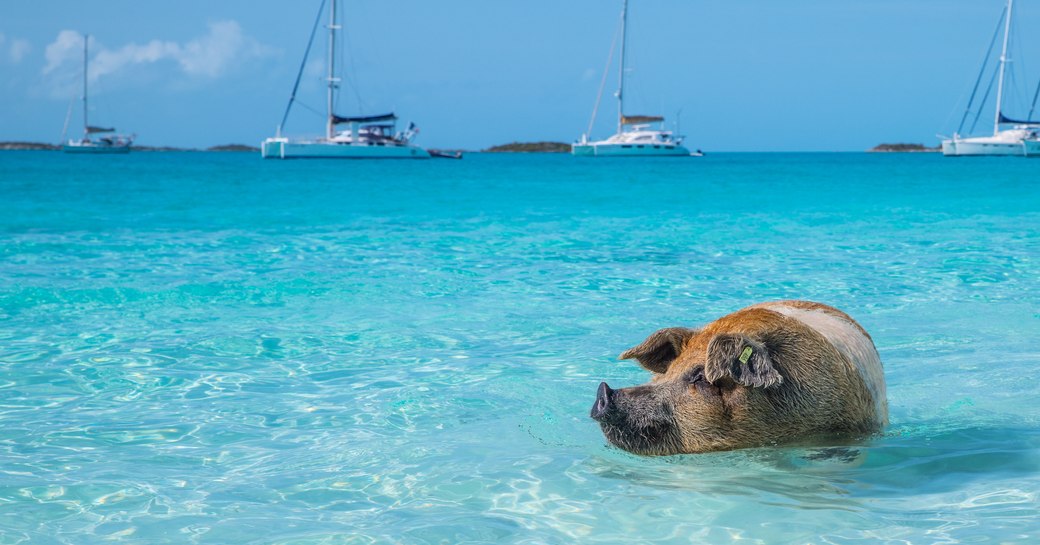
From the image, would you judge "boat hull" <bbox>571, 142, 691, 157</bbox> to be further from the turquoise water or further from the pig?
the pig

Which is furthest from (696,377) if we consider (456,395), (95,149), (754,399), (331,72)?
(95,149)

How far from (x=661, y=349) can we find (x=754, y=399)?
0.55 metres

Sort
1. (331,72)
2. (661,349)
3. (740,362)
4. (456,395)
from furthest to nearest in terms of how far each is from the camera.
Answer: (331,72) < (456,395) < (661,349) < (740,362)

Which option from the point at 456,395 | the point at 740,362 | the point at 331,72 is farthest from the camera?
the point at 331,72

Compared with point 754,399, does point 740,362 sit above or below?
above

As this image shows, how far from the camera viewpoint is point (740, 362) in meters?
4.29

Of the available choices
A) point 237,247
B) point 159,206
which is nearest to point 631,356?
point 237,247

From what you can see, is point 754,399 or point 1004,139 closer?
point 754,399

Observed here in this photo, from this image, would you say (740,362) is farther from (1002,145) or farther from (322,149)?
(1002,145)

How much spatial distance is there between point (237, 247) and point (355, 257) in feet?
8.59

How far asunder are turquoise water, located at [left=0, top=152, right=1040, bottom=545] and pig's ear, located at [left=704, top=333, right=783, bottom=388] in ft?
1.62

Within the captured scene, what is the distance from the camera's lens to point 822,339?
4562mm

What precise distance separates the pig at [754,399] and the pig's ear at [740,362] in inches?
2.0

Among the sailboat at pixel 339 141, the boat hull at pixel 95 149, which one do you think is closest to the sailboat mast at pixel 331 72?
the sailboat at pixel 339 141
